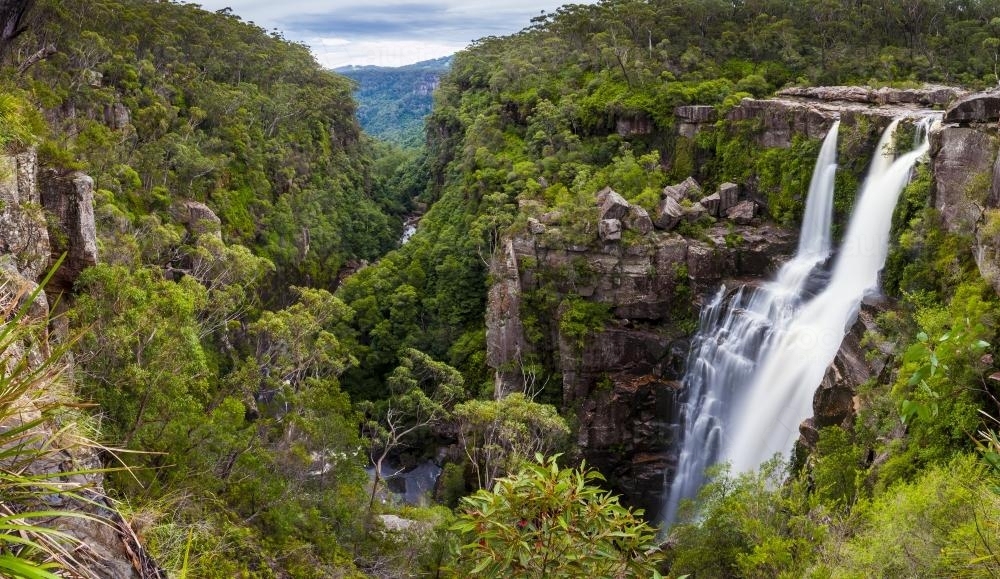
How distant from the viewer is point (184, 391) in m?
14.7

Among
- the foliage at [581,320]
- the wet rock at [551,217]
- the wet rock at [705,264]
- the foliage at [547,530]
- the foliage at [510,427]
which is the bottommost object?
the foliage at [510,427]

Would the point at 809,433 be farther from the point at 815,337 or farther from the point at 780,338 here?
the point at 780,338

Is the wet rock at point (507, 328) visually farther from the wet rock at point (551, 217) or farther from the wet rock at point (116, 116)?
the wet rock at point (116, 116)

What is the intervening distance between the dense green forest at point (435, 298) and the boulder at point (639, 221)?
60.2 inches

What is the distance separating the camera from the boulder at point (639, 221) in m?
27.9

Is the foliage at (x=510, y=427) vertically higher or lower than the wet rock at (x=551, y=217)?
lower

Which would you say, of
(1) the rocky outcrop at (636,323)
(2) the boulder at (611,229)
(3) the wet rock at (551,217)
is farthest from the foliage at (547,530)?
(3) the wet rock at (551,217)

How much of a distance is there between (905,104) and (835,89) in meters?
3.96

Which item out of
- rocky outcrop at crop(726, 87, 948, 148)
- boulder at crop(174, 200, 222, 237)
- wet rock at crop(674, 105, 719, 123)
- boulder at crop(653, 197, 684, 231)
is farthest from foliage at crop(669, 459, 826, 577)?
boulder at crop(174, 200, 222, 237)

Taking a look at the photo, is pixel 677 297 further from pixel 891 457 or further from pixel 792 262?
pixel 891 457

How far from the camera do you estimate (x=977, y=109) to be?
19.5 meters

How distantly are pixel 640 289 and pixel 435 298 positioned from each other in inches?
508

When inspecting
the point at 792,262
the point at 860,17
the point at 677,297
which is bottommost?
the point at 677,297

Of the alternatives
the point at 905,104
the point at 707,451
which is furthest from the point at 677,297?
the point at 905,104
